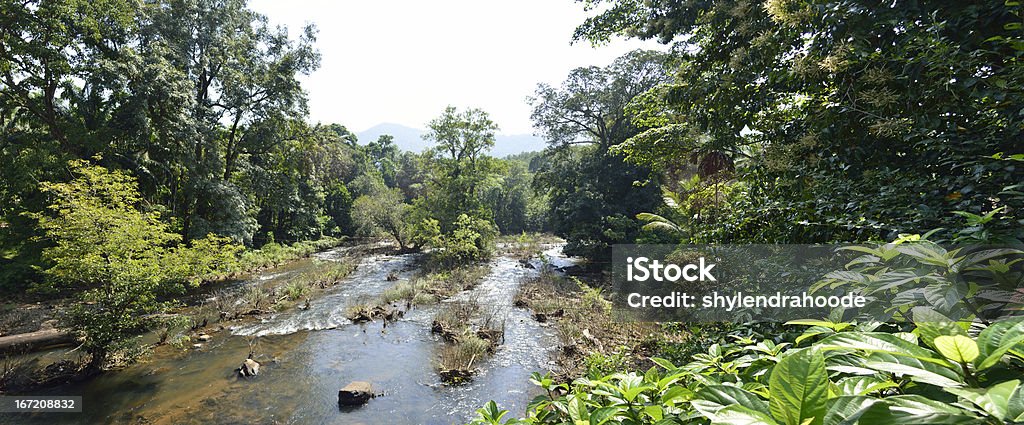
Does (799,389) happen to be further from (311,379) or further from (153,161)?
(153,161)

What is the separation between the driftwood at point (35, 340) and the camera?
7.32 meters

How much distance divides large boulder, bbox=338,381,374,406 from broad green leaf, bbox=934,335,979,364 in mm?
6879

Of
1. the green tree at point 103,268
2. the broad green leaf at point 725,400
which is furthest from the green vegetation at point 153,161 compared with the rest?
the broad green leaf at point 725,400

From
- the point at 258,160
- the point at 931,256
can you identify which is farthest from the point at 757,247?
the point at 258,160

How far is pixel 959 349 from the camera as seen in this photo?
0.62m

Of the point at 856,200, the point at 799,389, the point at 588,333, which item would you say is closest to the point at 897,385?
the point at 799,389

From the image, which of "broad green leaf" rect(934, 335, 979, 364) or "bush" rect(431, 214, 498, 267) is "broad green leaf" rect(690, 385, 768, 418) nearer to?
"broad green leaf" rect(934, 335, 979, 364)

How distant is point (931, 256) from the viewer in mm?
1224

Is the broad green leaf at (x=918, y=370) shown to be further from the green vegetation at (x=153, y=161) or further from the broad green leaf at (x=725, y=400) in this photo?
the green vegetation at (x=153, y=161)

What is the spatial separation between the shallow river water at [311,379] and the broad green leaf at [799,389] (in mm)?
5772

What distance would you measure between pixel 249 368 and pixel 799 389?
8.56 meters

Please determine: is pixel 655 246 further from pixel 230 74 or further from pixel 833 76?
pixel 230 74

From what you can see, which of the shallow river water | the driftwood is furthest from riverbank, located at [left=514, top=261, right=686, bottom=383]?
the driftwood

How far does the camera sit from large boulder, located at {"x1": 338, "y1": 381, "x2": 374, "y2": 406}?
6.15 meters
